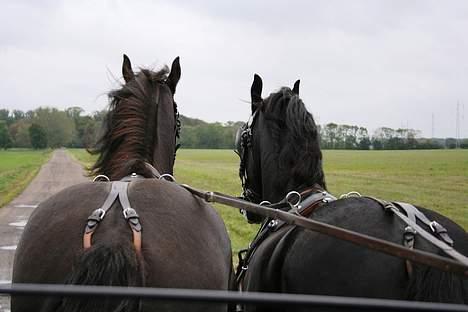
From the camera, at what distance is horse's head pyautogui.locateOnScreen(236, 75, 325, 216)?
12.7ft

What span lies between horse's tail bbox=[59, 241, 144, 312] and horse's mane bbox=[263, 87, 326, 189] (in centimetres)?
186

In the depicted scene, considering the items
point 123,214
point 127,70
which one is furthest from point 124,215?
point 127,70

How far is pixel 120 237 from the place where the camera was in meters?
2.40

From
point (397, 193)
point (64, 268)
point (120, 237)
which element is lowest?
point (397, 193)

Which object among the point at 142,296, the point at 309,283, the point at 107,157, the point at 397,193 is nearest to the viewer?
the point at 142,296

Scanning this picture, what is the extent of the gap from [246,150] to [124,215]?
230 cm

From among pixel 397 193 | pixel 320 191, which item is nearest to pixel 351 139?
pixel 397 193

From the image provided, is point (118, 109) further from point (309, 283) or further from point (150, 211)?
point (309, 283)

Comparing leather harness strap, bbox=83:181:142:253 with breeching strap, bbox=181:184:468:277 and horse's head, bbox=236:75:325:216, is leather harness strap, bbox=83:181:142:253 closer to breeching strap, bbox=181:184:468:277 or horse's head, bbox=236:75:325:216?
breeching strap, bbox=181:184:468:277

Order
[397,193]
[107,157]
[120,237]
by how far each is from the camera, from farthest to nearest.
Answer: [397,193], [107,157], [120,237]

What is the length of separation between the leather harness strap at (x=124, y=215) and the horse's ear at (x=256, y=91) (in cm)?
213

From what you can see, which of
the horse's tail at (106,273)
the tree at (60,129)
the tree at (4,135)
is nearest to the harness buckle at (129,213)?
the horse's tail at (106,273)

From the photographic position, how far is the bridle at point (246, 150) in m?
4.54

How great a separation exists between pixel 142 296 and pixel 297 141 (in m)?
2.61
